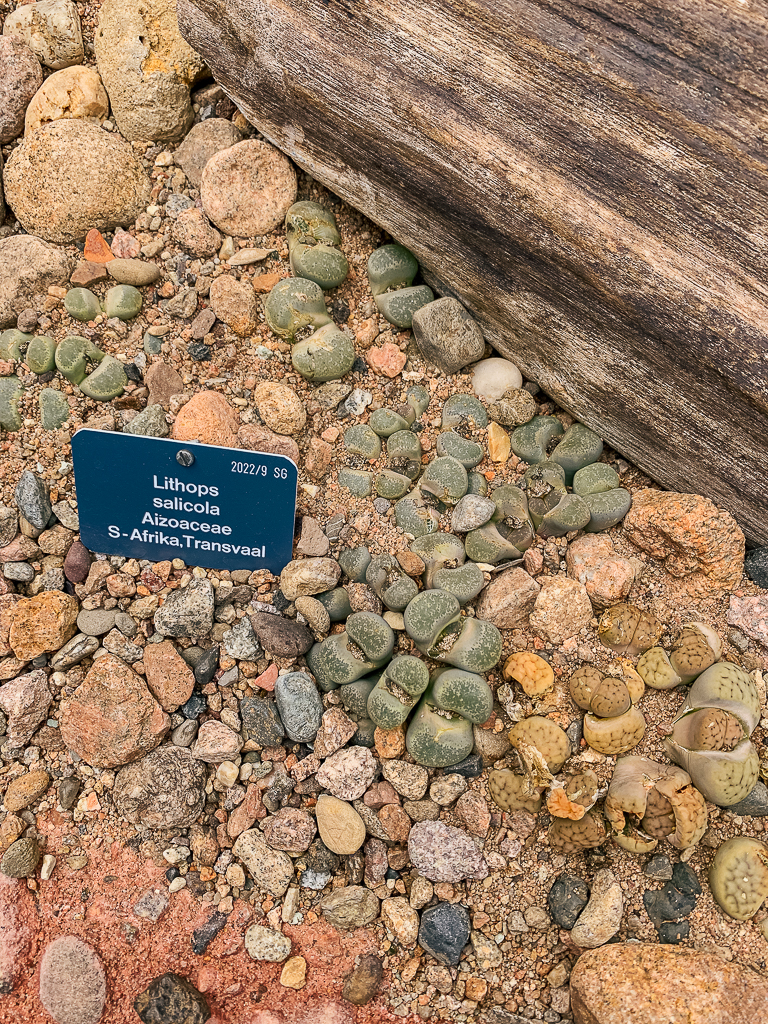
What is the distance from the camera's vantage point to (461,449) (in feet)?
8.02

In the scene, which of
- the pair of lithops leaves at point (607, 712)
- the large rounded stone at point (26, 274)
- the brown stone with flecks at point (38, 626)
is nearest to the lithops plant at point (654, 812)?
the pair of lithops leaves at point (607, 712)

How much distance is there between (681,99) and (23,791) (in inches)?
111

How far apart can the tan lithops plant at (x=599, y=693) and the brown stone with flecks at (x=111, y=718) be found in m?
1.26

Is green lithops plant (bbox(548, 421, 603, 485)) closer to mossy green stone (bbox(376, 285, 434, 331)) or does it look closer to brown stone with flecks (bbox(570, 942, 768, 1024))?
mossy green stone (bbox(376, 285, 434, 331))

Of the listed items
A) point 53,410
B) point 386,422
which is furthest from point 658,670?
point 53,410

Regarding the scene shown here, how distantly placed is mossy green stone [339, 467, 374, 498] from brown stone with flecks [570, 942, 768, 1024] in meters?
1.49

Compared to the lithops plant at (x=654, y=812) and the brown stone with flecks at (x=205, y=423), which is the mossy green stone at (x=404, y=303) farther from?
the lithops plant at (x=654, y=812)

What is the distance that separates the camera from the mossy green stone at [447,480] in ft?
7.77

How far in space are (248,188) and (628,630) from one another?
2.09 meters

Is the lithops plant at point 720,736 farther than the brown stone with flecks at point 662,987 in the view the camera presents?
Yes

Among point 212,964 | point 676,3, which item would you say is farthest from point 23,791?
point 676,3

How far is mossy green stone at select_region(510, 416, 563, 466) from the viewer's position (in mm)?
2516

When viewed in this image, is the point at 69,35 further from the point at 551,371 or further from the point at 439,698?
the point at 439,698

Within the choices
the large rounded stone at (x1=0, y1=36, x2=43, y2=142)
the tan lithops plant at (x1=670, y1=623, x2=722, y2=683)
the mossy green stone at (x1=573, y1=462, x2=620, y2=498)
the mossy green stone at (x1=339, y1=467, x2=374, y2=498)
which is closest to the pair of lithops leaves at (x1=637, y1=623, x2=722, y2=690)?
the tan lithops plant at (x1=670, y1=623, x2=722, y2=683)
